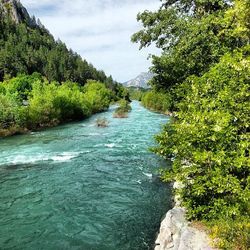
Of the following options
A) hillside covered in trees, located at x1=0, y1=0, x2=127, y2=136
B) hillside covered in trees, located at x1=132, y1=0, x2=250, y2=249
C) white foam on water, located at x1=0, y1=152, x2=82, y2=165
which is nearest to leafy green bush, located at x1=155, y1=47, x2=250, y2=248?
hillside covered in trees, located at x1=132, y1=0, x2=250, y2=249

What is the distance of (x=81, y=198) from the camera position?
74.4 feet

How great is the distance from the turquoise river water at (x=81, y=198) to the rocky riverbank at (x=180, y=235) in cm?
178

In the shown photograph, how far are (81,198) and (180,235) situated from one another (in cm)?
1069

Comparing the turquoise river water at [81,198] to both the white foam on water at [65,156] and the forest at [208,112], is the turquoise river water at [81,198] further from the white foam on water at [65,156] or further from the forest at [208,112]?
the forest at [208,112]

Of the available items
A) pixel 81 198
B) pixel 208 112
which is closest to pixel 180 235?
pixel 208 112

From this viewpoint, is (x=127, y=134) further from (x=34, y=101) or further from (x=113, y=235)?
(x=113, y=235)

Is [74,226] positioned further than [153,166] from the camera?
No

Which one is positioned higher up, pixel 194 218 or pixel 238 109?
pixel 238 109

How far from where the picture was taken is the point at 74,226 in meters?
18.3

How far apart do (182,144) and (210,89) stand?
2799 mm

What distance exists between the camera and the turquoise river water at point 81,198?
55.7 feet

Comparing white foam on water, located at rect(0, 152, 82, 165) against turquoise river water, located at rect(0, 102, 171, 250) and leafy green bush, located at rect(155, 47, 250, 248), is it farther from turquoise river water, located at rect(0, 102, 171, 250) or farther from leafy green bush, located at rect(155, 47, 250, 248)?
leafy green bush, located at rect(155, 47, 250, 248)

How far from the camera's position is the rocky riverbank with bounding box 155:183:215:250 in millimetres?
11953

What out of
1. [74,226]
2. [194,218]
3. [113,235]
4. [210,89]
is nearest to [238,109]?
[210,89]
